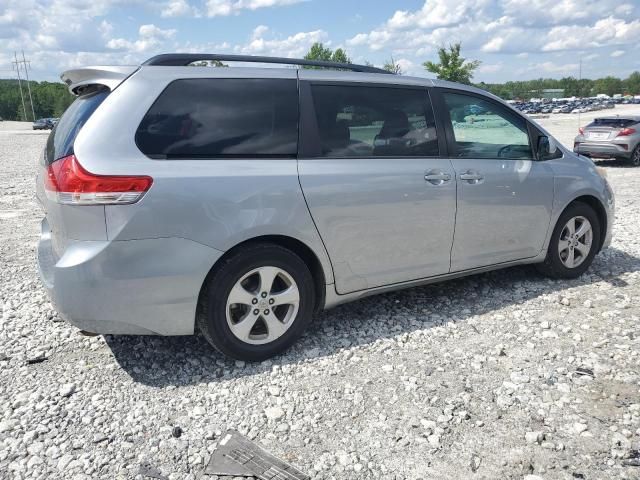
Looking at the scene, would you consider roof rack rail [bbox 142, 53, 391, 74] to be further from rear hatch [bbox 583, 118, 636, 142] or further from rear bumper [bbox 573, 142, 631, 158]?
rear hatch [bbox 583, 118, 636, 142]

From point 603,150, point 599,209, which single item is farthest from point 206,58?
point 603,150

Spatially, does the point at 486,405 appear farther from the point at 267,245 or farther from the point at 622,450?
the point at 267,245

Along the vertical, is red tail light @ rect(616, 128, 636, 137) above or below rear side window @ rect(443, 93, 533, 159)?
below

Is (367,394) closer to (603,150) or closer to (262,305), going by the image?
(262,305)

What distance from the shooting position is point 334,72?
12.6 ft

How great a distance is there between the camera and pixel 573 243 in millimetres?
5062

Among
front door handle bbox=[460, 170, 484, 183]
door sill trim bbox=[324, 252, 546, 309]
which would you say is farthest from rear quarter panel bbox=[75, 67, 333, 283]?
front door handle bbox=[460, 170, 484, 183]

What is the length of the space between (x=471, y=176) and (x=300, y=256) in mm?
1511

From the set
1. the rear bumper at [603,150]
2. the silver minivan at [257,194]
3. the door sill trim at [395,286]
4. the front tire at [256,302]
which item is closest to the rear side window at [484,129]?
the silver minivan at [257,194]

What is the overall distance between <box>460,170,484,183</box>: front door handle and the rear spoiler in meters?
2.41

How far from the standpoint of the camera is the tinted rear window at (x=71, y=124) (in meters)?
3.15

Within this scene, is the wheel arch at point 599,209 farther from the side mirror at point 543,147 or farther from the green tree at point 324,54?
the green tree at point 324,54

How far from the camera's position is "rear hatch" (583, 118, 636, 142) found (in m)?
14.7

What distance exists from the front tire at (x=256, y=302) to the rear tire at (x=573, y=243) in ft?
8.31
